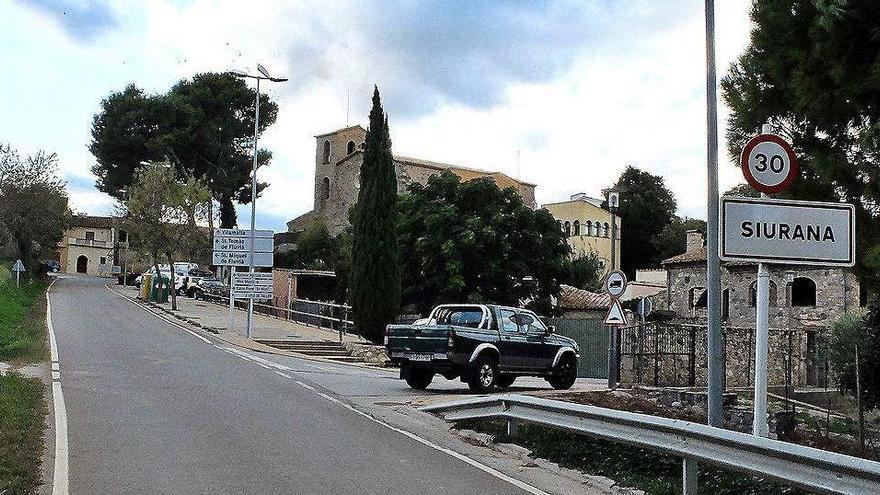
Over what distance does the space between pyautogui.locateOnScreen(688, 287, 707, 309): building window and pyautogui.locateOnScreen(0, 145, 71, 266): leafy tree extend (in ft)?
126

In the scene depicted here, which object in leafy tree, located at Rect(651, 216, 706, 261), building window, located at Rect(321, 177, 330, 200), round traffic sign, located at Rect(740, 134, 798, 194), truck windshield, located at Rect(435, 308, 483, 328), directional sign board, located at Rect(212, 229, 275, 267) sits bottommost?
truck windshield, located at Rect(435, 308, 483, 328)

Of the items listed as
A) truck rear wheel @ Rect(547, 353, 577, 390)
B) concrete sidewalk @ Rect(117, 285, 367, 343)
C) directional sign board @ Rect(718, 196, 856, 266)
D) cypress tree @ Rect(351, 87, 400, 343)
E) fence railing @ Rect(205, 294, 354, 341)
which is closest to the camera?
directional sign board @ Rect(718, 196, 856, 266)

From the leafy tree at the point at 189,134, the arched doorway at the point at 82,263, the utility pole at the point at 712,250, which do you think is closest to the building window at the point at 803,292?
the utility pole at the point at 712,250

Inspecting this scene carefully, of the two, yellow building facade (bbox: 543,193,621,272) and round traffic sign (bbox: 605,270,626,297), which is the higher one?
yellow building facade (bbox: 543,193,621,272)

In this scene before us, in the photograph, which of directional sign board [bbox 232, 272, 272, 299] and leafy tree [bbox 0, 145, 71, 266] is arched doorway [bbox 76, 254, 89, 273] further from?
directional sign board [bbox 232, 272, 272, 299]

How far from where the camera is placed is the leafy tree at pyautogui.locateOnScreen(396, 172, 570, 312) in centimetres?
3494

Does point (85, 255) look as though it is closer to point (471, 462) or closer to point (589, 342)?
point (589, 342)

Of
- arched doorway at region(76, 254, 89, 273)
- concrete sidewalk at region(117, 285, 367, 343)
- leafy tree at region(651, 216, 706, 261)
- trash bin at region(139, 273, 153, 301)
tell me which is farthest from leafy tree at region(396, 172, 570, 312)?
arched doorway at region(76, 254, 89, 273)

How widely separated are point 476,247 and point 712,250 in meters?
25.9

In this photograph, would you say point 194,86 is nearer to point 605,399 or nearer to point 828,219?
point 605,399

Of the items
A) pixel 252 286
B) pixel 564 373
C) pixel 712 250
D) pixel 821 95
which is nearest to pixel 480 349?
pixel 564 373

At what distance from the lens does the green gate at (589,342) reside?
98.4 ft

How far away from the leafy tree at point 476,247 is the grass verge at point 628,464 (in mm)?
22245

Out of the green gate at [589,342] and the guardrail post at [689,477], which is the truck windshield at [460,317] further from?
the guardrail post at [689,477]
